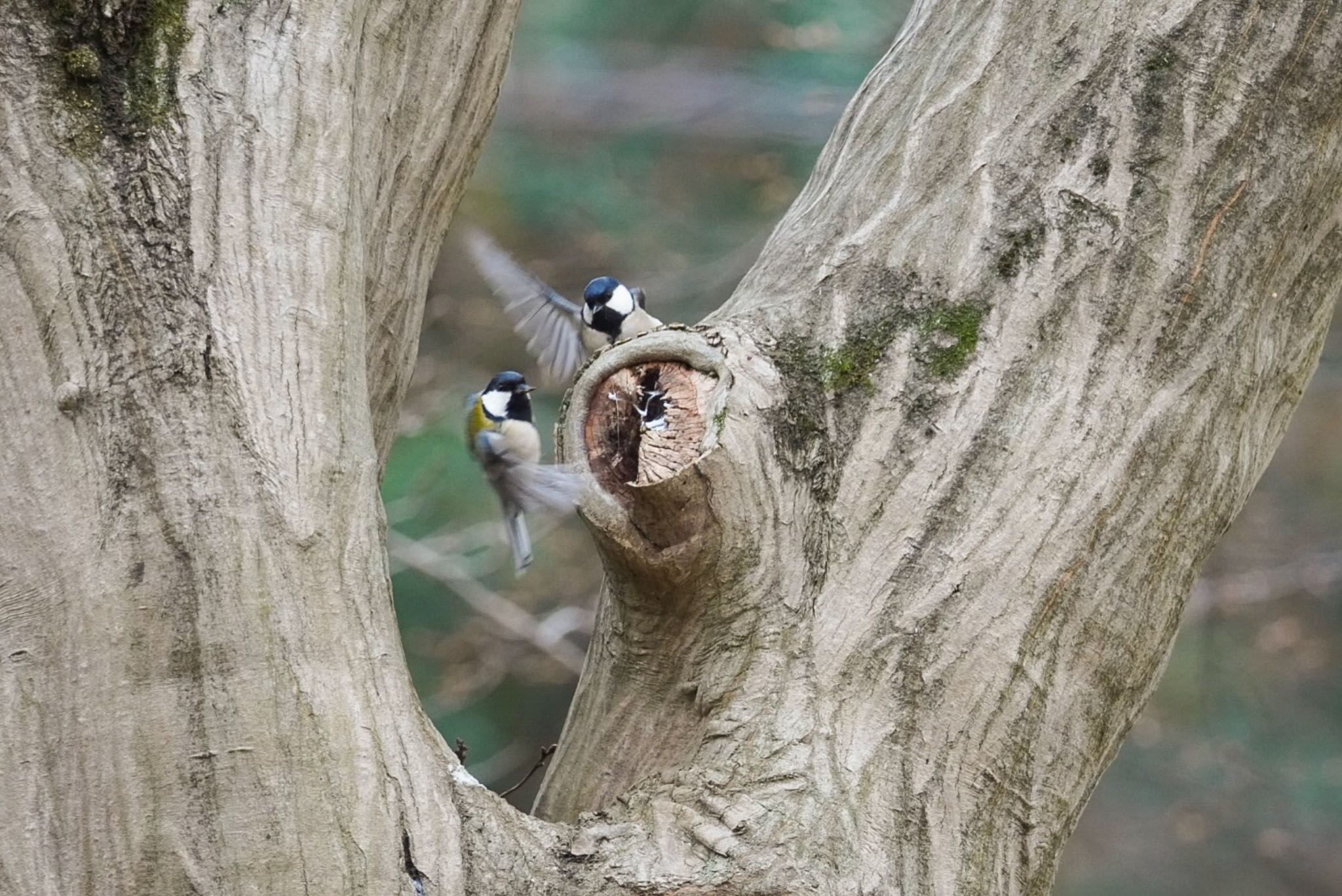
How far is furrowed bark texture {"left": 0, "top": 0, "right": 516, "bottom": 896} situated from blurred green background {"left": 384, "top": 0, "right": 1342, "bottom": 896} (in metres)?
4.73

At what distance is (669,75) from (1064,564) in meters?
6.38

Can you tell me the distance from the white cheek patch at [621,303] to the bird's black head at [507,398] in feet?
0.95

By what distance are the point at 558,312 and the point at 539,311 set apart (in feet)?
0.17

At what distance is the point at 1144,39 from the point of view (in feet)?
7.34

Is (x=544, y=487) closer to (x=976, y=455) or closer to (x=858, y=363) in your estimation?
(x=858, y=363)

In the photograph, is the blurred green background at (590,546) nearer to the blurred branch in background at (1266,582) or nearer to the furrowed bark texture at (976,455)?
the blurred branch in background at (1266,582)

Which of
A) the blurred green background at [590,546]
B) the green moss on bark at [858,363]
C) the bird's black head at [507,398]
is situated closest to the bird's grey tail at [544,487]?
the green moss on bark at [858,363]

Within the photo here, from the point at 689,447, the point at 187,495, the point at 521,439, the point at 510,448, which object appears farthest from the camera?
the point at 521,439

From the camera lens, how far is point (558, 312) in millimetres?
3760

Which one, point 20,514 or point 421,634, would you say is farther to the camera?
point 421,634

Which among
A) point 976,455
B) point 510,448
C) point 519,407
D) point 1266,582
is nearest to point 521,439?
point 510,448

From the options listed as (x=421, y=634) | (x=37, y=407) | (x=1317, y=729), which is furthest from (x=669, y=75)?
(x=37, y=407)

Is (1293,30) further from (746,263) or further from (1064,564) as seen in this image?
(746,263)

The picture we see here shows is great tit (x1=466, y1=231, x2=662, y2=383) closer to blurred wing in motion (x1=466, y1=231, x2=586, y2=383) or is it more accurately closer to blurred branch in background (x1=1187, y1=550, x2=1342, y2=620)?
blurred wing in motion (x1=466, y1=231, x2=586, y2=383)
